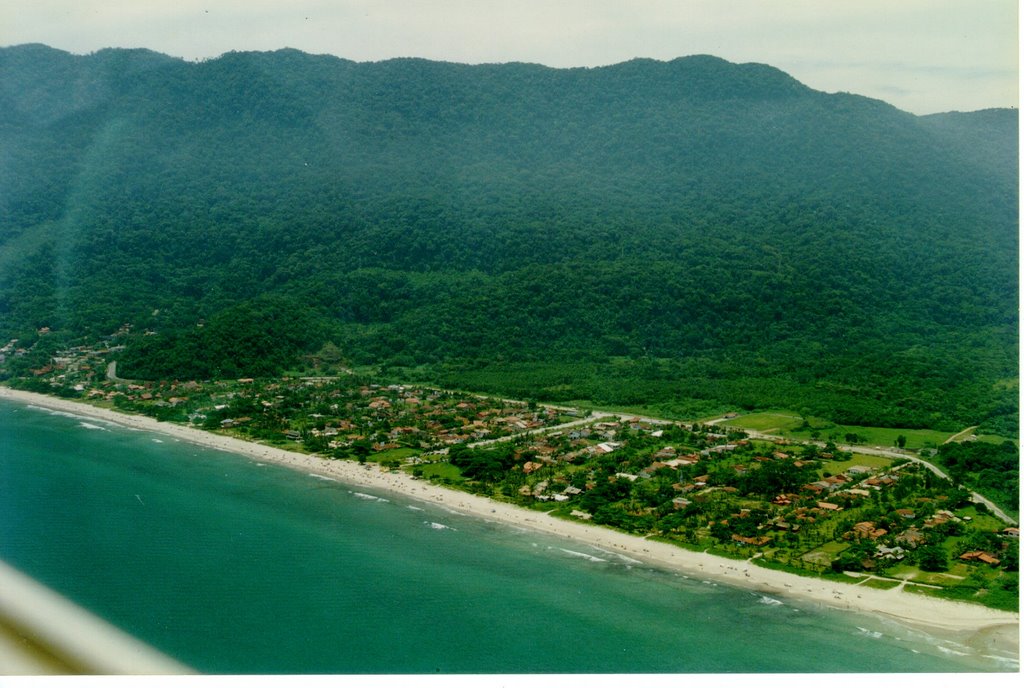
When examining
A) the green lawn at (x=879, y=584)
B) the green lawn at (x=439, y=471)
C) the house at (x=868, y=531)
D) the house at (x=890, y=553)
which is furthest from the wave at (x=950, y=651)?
the green lawn at (x=439, y=471)

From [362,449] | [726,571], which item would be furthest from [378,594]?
[362,449]

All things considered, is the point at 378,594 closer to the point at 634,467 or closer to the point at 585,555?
the point at 585,555

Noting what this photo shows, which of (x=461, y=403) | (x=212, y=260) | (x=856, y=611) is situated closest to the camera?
(x=856, y=611)

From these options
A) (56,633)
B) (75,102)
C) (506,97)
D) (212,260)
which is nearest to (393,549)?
(56,633)

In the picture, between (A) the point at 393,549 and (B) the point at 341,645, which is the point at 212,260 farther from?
(B) the point at 341,645

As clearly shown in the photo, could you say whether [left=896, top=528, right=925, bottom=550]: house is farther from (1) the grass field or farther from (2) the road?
(1) the grass field

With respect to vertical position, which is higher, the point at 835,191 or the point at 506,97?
the point at 506,97

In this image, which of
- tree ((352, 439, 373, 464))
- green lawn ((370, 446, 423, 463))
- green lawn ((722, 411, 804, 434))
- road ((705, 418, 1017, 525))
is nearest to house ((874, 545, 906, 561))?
road ((705, 418, 1017, 525))
